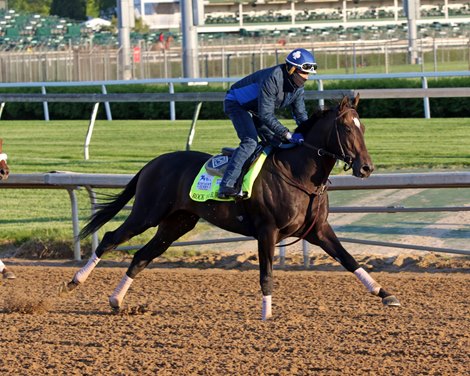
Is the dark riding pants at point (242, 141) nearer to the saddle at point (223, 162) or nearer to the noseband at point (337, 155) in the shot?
the saddle at point (223, 162)

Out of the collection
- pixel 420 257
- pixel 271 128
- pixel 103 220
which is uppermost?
pixel 271 128

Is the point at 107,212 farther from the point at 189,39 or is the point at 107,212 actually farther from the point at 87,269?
the point at 189,39

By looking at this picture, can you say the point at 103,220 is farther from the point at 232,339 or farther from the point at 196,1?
the point at 196,1

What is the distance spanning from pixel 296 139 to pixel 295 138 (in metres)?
0.01

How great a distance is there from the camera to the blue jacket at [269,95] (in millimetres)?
7543

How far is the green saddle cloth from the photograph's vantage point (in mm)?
7711

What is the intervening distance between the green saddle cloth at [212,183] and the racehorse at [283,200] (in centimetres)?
4

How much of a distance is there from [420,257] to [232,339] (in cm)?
390

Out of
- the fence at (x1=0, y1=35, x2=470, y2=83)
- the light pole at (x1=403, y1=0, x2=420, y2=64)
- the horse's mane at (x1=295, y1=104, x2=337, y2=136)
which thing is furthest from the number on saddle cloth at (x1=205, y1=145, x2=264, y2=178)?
the fence at (x1=0, y1=35, x2=470, y2=83)

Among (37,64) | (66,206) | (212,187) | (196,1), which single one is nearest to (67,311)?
(212,187)

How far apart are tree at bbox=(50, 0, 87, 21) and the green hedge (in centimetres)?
5034

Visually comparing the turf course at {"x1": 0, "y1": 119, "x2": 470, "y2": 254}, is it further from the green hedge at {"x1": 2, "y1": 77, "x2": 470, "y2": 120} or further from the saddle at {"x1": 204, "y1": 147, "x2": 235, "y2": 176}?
the saddle at {"x1": 204, "y1": 147, "x2": 235, "y2": 176}

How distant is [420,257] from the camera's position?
10.1 meters

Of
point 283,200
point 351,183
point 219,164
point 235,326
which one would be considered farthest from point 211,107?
point 235,326
